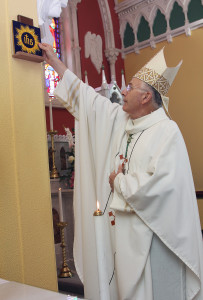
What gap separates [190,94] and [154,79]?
216 inches

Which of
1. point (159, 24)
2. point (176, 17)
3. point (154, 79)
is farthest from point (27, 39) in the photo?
point (159, 24)

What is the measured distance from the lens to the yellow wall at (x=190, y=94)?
7.29 meters

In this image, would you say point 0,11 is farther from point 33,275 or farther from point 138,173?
point 33,275

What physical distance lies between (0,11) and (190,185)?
1.32m

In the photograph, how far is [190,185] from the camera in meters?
2.02

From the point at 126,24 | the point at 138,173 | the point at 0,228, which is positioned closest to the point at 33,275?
the point at 0,228

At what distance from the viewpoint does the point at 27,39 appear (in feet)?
6.06

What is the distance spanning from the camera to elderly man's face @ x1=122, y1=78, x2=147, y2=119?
2.19 meters

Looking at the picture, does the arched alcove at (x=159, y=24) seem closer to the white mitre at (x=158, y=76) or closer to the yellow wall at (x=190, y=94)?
the yellow wall at (x=190, y=94)

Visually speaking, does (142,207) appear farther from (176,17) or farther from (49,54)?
(176,17)

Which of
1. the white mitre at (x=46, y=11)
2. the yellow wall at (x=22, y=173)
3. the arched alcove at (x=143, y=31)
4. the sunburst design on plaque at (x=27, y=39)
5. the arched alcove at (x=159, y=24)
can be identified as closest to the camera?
the yellow wall at (x=22, y=173)

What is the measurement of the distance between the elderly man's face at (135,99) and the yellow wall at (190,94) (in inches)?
210

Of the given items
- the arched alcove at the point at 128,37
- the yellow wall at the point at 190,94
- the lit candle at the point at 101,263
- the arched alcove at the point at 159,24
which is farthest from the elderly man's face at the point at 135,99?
the arched alcove at the point at 128,37

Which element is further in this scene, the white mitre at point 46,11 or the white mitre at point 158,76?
the white mitre at point 158,76
